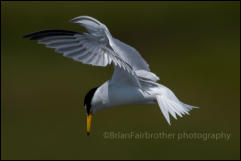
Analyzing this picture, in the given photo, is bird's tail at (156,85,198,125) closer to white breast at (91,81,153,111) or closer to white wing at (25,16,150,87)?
white breast at (91,81,153,111)

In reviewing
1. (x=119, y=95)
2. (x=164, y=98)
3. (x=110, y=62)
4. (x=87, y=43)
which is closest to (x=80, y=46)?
(x=87, y=43)

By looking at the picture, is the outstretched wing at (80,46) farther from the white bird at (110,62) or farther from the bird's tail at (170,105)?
the bird's tail at (170,105)

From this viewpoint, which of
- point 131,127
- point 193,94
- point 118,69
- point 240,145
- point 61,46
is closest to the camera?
point 61,46

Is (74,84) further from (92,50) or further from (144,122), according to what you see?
(92,50)

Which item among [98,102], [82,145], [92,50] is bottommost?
[82,145]

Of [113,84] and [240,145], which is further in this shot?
[240,145]

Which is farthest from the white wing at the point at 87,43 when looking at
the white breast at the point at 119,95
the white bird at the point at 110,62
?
the white breast at the point at 119,95

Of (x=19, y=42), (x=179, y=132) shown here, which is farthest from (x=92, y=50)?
(x=19, y=42)

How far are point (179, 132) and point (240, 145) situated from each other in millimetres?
811

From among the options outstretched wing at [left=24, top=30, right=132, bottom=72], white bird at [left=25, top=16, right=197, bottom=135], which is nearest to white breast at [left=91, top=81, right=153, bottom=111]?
white bird at [left=25, top=16, right=197, bottom=135]

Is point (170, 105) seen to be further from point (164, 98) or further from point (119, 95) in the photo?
point (119, 95)

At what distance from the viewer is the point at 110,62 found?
451 centimetres

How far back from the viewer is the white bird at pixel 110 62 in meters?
4.55

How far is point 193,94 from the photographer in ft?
37.0
